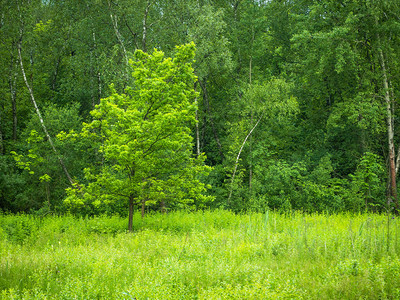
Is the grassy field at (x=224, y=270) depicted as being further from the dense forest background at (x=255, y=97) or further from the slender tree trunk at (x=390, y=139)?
the slender tree trunk at (x=390, y=139)

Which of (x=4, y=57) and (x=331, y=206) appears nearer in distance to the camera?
(x=331, y=206)

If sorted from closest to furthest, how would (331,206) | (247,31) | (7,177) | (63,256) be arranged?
(63,256)
(331,206)
(7,177)
(247,31)

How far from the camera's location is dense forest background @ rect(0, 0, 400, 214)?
53.2 feet

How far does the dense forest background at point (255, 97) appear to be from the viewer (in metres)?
16.2

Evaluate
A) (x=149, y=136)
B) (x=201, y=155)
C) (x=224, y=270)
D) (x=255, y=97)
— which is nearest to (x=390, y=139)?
(x=255, y=97)

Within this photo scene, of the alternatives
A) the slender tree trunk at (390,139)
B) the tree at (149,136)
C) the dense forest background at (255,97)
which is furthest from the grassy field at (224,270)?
the slender tree trunk at (390,139)

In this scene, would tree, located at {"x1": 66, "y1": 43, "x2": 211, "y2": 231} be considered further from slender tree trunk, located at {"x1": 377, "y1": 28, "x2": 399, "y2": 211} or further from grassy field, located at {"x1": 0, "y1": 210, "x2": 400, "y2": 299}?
slender tree trunk, located at {"x1": 377, "y1": 28, "x2": 399, "y2": 211}

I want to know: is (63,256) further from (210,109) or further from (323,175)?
(210,109)

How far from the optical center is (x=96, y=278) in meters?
5.11

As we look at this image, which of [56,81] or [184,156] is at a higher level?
[56,81]

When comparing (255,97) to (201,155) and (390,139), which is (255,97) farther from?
(201,155)

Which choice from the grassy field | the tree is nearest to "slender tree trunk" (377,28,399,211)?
the grassy field

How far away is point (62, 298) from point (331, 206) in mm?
15025

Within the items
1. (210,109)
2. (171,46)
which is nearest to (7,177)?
(171,46)
